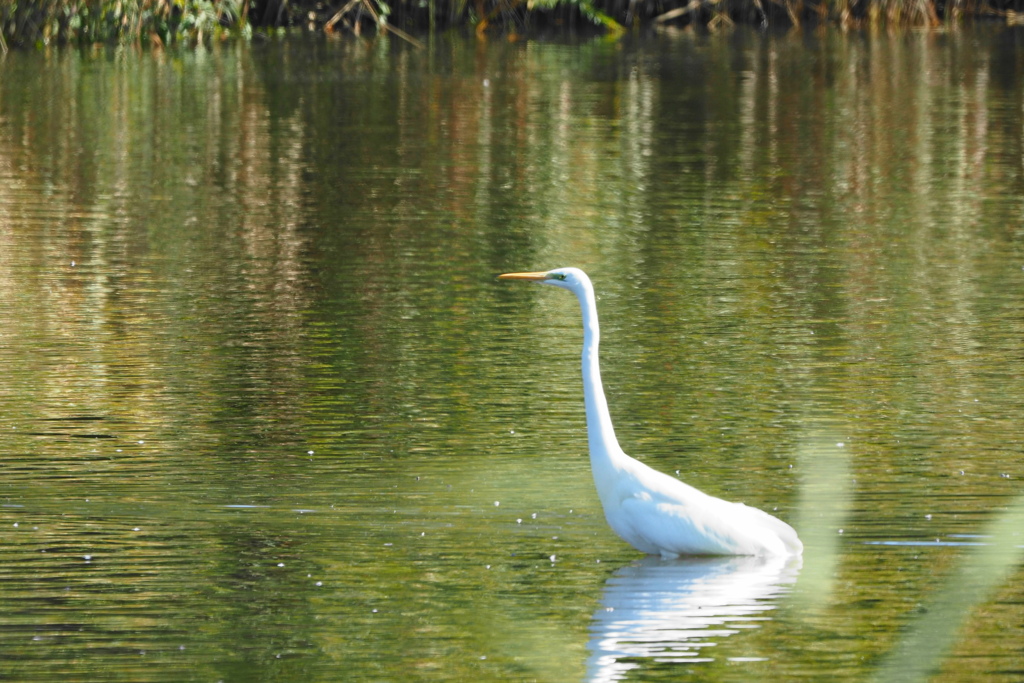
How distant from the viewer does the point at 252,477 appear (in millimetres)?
7902

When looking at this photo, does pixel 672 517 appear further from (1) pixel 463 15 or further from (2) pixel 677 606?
(1) pixel 463 15

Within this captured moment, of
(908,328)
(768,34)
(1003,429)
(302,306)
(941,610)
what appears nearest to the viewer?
(941,610)

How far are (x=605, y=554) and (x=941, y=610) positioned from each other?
132 centimetres

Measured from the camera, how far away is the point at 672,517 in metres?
6.69

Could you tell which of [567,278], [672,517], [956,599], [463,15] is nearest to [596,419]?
[672,517]

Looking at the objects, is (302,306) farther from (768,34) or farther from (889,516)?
(768,34)

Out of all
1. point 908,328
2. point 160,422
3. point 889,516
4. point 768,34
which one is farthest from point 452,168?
point 768,34

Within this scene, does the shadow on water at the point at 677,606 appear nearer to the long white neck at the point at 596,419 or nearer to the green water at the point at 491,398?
the green water at the point at 491,398

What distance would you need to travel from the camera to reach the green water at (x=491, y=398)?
6.18 m

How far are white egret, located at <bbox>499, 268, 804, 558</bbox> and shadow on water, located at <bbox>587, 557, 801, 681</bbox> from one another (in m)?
0.06

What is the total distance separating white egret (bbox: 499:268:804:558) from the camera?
6645mm

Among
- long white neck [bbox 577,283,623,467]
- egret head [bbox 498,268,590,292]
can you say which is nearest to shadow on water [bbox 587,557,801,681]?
long white neck [bbox 577,283,623,467]

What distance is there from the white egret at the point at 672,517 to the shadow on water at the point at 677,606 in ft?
0.21

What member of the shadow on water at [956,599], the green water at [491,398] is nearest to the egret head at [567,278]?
the green water at [491,398]
